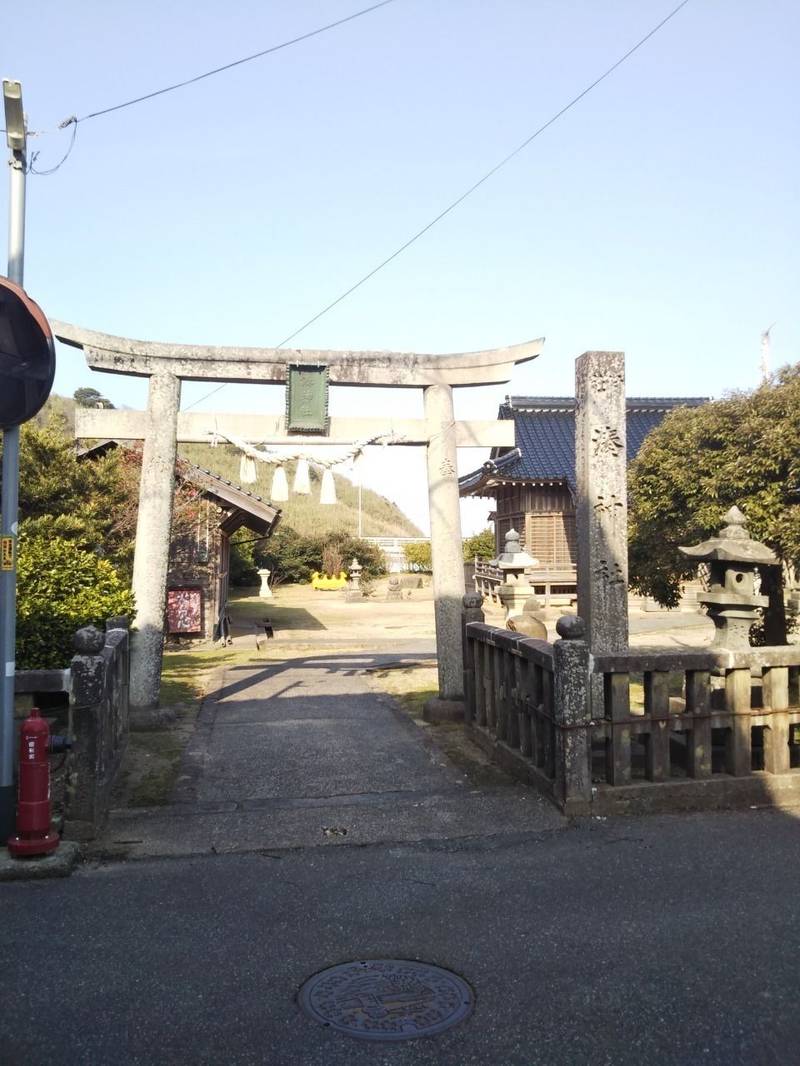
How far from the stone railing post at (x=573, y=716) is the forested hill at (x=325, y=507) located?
50494mm

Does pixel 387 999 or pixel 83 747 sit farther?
pixel 83 747

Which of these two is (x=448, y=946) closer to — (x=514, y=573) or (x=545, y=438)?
(x=514, y=573)

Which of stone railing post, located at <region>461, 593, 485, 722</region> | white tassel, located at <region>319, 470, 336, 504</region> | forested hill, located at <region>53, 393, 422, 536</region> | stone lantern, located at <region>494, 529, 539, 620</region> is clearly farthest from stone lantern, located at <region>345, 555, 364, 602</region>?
stone railing post, located at <region>461, 593, 485, 722</region>

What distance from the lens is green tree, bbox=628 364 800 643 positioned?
9.50 m

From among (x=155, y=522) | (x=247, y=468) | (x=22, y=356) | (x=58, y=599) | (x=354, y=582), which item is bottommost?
(x=58, y=599)

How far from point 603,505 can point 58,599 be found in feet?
18.5

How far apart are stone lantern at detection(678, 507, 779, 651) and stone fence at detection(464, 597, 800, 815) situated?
5.51 ft

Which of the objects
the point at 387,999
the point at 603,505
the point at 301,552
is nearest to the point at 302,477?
the point at 603,505

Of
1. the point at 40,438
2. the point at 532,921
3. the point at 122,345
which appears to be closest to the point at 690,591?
the point at 40,438

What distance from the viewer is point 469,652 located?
901 centimetres

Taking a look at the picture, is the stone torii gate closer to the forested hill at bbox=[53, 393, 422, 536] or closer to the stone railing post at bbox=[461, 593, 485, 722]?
the stone railing post at bbox=[461, 593, 485, 722]

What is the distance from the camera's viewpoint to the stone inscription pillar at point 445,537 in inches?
374

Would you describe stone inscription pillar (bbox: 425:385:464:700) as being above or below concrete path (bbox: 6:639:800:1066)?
above

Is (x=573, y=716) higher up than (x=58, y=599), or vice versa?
(x=58, y=599)
